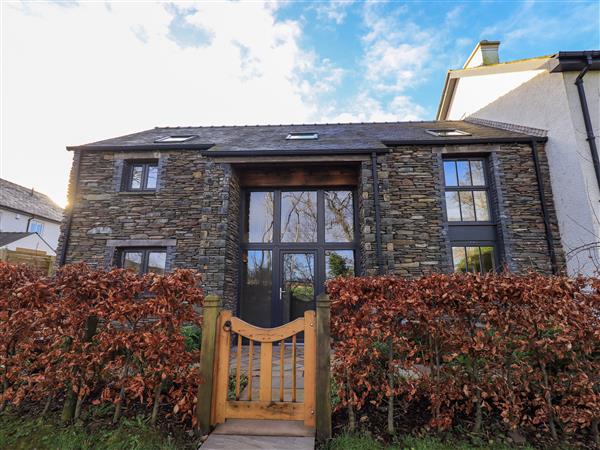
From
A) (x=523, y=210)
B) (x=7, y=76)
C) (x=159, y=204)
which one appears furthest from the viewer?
(x=7, y=76)

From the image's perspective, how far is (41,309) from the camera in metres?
2.74

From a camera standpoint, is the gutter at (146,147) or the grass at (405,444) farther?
the gutter at (146,147)

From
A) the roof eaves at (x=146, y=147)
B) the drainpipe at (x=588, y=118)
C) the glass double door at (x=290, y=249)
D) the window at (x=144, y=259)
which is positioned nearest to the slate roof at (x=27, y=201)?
the roof eaves at (x=146, y=147)

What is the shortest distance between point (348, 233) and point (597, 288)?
17.2 ft

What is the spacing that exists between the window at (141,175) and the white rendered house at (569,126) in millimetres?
10467

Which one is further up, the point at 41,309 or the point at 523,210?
the point at 523,210

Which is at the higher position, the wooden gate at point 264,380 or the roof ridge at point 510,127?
the roof ridge at point 510,127

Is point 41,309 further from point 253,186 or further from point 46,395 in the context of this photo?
point 253,186

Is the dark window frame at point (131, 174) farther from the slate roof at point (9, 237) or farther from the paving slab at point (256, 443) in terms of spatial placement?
the slate roof at point (9, 237)

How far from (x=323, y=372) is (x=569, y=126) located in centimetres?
861

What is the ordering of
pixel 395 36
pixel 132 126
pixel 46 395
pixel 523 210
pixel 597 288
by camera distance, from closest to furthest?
pixel 597 288, pixel 46 395, pixel 523 210, pixel 395 36, pixel 132 126

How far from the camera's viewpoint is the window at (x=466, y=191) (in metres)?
7.24

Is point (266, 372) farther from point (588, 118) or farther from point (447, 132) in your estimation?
point (588, 118)

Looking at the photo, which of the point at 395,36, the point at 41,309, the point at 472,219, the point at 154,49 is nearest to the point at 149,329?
the point at 41,309
